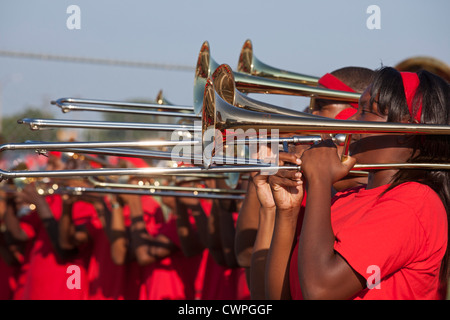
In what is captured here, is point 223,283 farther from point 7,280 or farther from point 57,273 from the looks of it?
point 7,280

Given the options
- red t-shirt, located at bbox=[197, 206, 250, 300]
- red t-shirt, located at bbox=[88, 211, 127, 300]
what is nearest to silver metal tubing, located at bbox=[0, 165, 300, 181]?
red t-shirt, located at bbox=[197, 206, 250, 300]

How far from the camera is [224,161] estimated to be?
2.18 metres

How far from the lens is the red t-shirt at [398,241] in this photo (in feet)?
5.65

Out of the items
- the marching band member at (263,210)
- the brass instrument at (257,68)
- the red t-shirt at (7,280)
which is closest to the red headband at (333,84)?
the marching band member at (263,210)

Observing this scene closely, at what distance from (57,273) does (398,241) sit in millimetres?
3755

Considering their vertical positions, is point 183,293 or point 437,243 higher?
A: point 437,243

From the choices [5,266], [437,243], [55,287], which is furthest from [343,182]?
[5,266]

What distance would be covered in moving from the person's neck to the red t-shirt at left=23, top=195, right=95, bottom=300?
3.21 m

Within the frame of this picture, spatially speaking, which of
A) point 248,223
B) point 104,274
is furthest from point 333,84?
point 104,274

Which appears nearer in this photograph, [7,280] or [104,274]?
[104,274]

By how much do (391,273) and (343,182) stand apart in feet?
2.91

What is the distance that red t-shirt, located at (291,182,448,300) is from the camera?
1722 mm

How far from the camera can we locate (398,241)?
172 cm

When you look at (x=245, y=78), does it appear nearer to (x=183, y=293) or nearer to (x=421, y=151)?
(x=421, y=151)
